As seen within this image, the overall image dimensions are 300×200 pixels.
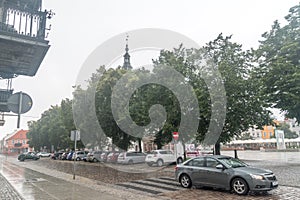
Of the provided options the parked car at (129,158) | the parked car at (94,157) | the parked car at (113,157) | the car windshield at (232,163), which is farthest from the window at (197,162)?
the parked car at (94,157)

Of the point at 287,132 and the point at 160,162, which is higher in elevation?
the point at 287,132

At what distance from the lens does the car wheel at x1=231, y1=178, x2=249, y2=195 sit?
9289 mm

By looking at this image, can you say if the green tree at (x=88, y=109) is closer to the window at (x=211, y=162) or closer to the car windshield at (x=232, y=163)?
the window at (x=211, y=162)

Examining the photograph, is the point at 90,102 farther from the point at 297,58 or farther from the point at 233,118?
the point at 297,58

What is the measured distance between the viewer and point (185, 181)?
37.4ft

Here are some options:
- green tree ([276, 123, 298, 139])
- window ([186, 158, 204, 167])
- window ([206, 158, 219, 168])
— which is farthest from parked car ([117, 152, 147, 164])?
green tree ([276, 123, 298, 139])

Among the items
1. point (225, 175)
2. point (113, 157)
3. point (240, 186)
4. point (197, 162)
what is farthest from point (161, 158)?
point (240, 186)

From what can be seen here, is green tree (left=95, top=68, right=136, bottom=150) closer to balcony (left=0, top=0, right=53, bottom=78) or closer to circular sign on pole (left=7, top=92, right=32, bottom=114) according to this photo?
balcony (left=0, top=0, right=53, bottom=78)

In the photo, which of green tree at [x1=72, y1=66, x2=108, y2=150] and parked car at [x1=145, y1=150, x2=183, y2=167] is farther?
green tree at [x1=72, y1=66, x2=108, y2=150]

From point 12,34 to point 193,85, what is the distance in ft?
52.5

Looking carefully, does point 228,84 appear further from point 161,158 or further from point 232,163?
point 232,163

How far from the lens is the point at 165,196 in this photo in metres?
9.57

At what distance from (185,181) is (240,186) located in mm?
2666

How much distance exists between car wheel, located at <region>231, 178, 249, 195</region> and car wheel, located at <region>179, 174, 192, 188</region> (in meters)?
2.09
